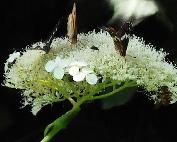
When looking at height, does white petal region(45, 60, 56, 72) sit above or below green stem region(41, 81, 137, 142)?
above

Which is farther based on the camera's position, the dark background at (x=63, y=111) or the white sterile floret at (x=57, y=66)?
the dark background at (x=63, y=111)

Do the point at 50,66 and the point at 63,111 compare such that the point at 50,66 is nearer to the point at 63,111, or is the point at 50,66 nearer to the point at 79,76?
the point at 79,76

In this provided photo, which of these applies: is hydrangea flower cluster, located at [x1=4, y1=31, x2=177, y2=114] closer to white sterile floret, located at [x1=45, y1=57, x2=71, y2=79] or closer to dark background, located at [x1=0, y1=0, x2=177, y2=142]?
white sterile floret, located at [x1=45, y1=57, x2=71, y2=79]

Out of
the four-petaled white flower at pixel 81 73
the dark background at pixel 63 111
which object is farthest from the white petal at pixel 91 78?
the dark background at pixel 63 111

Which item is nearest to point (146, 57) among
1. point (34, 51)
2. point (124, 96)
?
point (34, 51)

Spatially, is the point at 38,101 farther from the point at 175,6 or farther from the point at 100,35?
the point at 175,6

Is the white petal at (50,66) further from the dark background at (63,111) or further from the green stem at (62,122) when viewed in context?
the dark background at (63,111)

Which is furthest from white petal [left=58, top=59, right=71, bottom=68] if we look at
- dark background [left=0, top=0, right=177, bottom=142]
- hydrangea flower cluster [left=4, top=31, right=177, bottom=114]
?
dark background [left=0, top=0, right=177, bottom=142]

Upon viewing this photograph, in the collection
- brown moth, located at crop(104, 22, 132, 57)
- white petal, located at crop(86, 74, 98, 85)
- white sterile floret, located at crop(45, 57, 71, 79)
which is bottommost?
white petal, located at crop(86, 74, 98, 85)

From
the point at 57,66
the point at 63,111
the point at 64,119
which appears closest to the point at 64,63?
the point at 57,66
